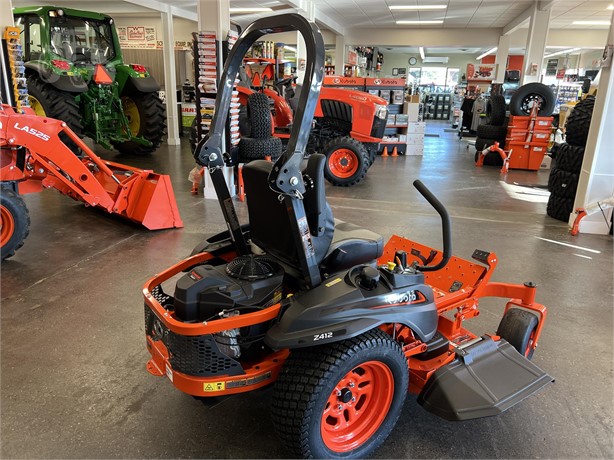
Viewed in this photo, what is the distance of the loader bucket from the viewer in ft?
15.5

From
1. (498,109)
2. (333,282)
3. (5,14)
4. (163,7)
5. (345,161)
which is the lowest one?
(345,161)

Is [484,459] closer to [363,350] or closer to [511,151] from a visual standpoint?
[363,350]

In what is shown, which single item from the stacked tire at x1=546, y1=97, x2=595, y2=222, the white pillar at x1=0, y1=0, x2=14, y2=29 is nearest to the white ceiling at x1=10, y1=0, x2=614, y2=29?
the white pillar at x1=0, y1=0, x2=14, y2=29

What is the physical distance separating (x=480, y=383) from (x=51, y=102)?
7445 millimetres

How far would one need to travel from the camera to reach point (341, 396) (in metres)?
1.89

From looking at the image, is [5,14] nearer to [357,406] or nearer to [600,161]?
[357,406]

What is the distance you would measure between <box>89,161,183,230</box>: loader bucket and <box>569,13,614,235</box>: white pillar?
4302 millimetres

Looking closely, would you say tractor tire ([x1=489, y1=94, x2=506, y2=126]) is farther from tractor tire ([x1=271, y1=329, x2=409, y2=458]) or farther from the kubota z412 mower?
tractor tire ([x1=271, y1=329, x2=409, y2=458])

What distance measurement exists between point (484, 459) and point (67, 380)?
2.02m

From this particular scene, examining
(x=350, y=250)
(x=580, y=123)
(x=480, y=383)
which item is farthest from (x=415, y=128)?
(x=480, y=383)

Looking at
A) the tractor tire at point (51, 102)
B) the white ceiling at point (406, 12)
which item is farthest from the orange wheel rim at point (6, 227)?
the white ceiling at point (406, 12)

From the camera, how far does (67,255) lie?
13.7 feet

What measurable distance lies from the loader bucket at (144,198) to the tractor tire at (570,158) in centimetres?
446

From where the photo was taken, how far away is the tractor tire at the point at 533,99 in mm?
8781
